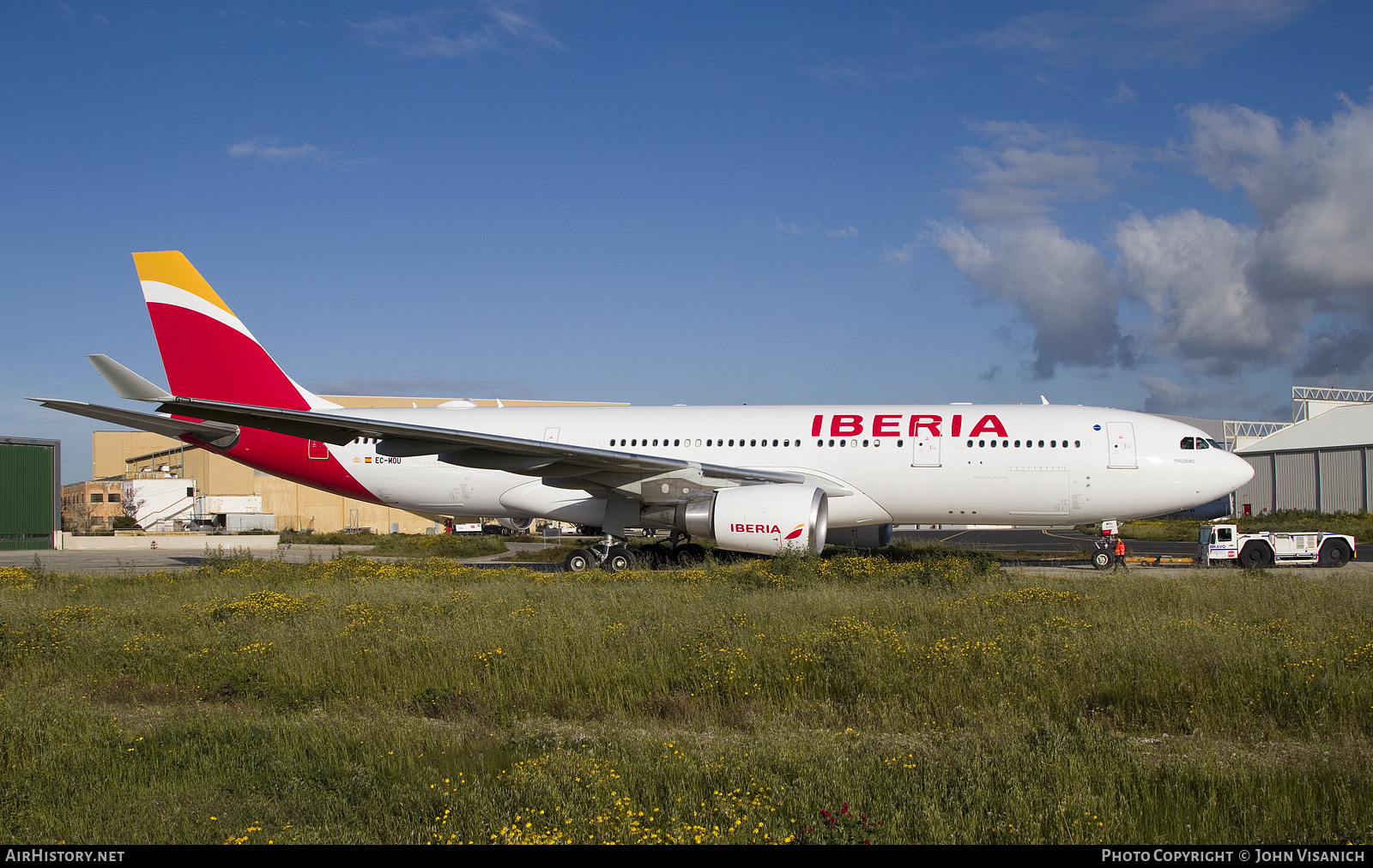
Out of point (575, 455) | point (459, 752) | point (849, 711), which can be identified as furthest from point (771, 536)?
point (459, 752)

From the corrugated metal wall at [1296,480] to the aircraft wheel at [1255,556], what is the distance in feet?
142

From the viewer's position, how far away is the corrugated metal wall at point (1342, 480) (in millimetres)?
52969

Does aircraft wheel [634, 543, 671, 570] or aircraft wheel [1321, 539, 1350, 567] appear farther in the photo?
aircraft wheel [1321, 539, 1350, 567]

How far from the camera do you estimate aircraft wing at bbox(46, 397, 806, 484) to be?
633 inches

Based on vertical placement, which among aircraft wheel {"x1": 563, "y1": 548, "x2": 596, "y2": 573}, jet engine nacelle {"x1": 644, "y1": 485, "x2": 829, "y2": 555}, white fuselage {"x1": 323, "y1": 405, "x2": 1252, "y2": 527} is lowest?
aircraft wheel {"x1": 563, "y1": 548, "x2": 596, "y2": 573}

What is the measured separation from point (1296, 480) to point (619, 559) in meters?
55.1

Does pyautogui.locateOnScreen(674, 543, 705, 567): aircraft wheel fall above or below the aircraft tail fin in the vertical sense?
below

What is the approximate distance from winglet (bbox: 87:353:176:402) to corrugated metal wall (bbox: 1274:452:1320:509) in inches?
2425

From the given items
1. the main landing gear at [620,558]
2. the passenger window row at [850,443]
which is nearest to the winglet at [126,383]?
the main landing gear at [620,558]

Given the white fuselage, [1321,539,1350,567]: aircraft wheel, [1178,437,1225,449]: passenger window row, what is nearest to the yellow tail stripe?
the white fuselage

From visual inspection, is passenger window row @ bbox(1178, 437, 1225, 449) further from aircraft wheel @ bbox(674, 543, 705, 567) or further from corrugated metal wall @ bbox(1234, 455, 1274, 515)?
corrugated metal wall @ bbox(1234, 455, 1274, 515)

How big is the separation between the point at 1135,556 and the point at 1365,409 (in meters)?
47.8

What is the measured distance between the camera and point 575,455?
16484 mm

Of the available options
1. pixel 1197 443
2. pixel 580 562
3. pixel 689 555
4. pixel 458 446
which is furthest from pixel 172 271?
pixel 1197 443
